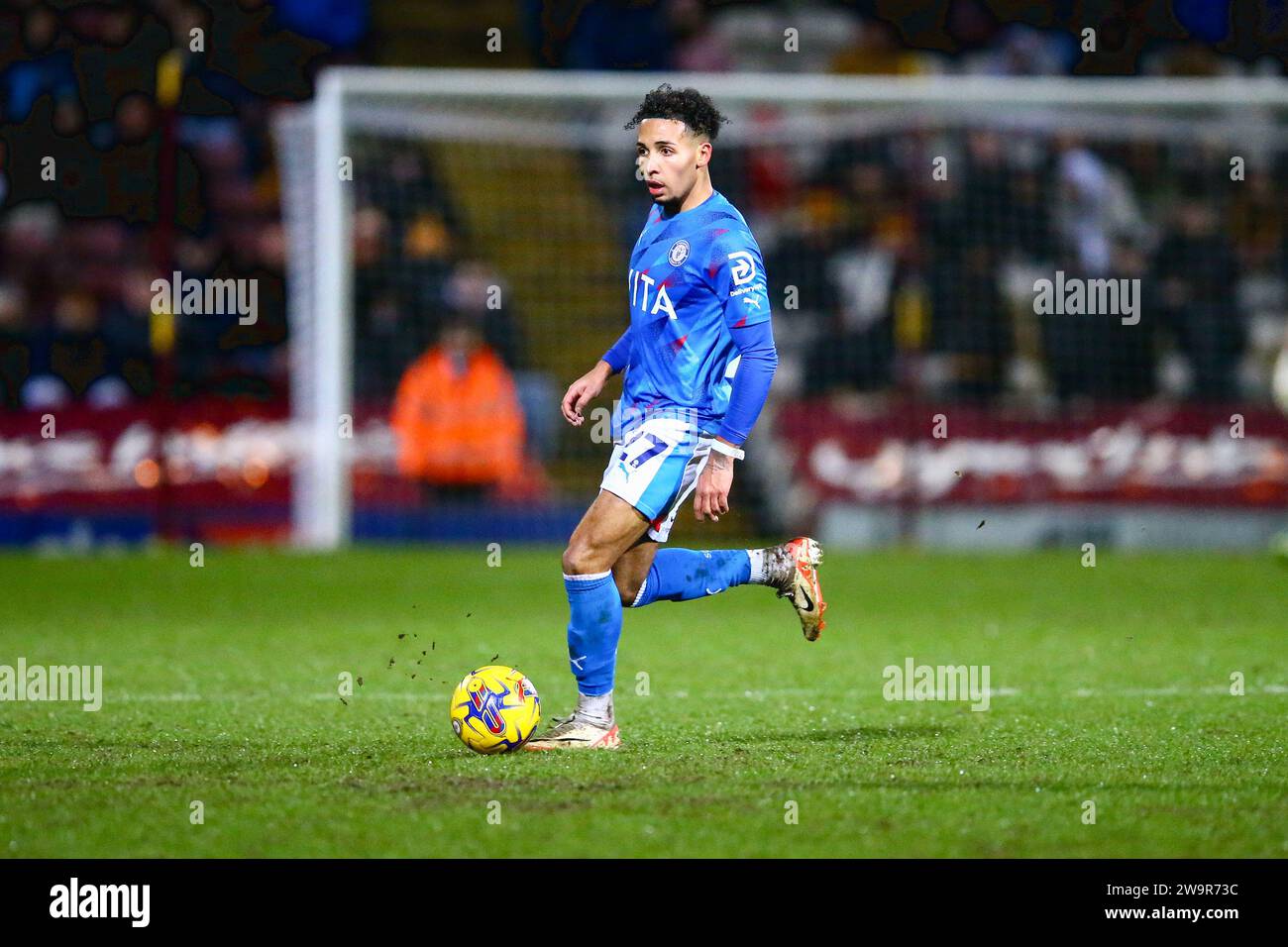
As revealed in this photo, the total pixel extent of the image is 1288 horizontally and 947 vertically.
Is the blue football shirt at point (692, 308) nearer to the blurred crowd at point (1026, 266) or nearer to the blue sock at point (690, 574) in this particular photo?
the blue sock at point (690, 574)

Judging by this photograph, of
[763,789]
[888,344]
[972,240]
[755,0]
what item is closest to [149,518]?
[888,344]

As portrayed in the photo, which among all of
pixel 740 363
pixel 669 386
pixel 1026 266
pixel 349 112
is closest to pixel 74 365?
pixel 349 112

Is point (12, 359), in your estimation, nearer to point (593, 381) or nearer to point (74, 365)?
point (74, 365)

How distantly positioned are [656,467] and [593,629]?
0.59m

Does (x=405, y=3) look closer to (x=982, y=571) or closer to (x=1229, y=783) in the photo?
(x=982, y=571)

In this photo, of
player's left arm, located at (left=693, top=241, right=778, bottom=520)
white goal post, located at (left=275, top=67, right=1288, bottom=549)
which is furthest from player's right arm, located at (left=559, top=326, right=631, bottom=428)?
white goal post, located at (left=275, top=67, right=1288, bottom=549)

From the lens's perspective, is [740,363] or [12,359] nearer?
[740,363]

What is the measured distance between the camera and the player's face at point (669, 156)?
20.4ft

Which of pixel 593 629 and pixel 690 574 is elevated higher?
pixel 690 574

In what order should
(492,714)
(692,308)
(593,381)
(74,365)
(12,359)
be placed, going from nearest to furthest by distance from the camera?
(492,714), (692,308), (593,381), (12,359), (74,365)

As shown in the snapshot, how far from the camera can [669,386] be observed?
20.6ft

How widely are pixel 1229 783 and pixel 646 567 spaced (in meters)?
2.09

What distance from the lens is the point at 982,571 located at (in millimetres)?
14648

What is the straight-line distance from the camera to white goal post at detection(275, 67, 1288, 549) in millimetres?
16031
